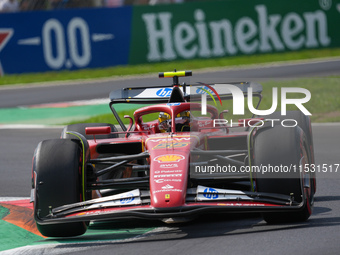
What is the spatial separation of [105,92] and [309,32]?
297 inches

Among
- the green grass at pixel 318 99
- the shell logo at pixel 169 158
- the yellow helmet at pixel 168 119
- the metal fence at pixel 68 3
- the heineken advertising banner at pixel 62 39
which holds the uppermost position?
the metal fence at pixel 68 3

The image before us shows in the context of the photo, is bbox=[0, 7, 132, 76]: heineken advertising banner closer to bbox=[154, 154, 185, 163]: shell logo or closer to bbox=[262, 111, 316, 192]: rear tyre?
bbox=[262, 111, 316, 192]: rear tyre

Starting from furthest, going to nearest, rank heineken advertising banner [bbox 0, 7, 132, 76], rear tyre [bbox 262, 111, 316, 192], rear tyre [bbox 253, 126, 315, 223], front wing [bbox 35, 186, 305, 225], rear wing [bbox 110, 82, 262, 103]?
heineken advertising banner [bbox 0, 7, 132, 76], rear wing [bbox 110, 82, 262, 103], rear tyre [bbox 262, 111, 316, 192], rear tyre [bbox 253, 126, 315, 223], front wing [bbox 35, 186, 305, 225]

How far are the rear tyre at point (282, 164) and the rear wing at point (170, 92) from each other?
6.16ft

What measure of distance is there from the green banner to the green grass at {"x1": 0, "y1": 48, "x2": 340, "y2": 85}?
9.5 inches

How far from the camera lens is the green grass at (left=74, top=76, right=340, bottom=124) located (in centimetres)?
1512

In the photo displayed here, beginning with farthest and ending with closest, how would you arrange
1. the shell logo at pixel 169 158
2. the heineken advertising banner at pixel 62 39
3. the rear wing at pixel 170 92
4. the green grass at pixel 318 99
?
the heineken advertising banner at pixel 62 39, the green grass at pixel 318 99, the rear wing at pixel 170 92, the shell logo at pixel 169 158

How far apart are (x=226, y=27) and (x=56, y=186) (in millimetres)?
17109

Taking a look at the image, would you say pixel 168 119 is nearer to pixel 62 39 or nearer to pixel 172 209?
pixel 172 209

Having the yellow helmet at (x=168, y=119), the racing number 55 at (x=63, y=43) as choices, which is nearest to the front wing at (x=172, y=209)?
the yellow helmet at (x=168, y=119)

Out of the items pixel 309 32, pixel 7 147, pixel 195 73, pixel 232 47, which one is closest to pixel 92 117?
pixel 7 147

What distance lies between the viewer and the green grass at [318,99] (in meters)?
15.1

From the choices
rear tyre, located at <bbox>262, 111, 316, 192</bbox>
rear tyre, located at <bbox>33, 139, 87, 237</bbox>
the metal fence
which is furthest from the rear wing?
the metal fence

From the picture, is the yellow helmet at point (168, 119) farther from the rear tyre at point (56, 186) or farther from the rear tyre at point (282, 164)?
the rear tyre at point (56, 186)
